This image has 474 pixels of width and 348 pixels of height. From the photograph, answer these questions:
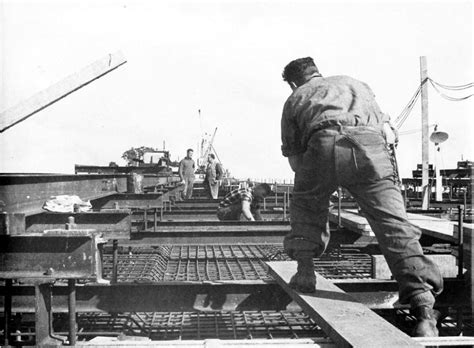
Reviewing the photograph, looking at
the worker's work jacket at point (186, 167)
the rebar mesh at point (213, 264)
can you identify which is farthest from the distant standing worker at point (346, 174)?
the worker's work jacket at point (186, 167)

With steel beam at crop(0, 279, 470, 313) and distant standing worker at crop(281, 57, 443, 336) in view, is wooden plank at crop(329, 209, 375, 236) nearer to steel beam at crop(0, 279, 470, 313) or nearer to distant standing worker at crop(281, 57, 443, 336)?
steel beam at crop(0, 279, 470, 313)

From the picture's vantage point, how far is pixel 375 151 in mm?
2848

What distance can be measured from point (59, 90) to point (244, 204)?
11.2 ft

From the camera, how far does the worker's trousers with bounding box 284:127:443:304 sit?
2711 millimetres

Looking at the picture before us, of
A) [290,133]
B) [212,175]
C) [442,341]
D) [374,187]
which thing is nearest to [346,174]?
[374,187]

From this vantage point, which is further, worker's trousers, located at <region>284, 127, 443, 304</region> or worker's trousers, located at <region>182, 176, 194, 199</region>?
worker's trousers, located at <region>182, 176, 194, 199</region>

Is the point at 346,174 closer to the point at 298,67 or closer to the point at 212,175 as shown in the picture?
the point at 298,67

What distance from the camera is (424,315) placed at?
2.67m

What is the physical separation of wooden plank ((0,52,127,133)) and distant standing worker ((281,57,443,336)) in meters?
4.72

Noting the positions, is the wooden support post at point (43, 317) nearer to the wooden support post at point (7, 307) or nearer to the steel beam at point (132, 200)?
the wooden support post at point (7, 307)

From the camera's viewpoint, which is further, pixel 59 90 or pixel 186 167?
pixel 186 167

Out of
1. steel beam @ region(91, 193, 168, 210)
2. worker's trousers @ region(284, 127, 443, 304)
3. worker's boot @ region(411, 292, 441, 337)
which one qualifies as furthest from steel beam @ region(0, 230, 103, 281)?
steel beam @ region(91, 193, 168, 210)

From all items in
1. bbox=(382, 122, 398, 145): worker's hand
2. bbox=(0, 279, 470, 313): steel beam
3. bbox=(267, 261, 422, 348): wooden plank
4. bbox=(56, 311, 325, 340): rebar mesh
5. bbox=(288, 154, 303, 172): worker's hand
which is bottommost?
bbox=(56, 311, 325, 340): rebar mesh

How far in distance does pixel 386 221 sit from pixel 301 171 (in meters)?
0.59
